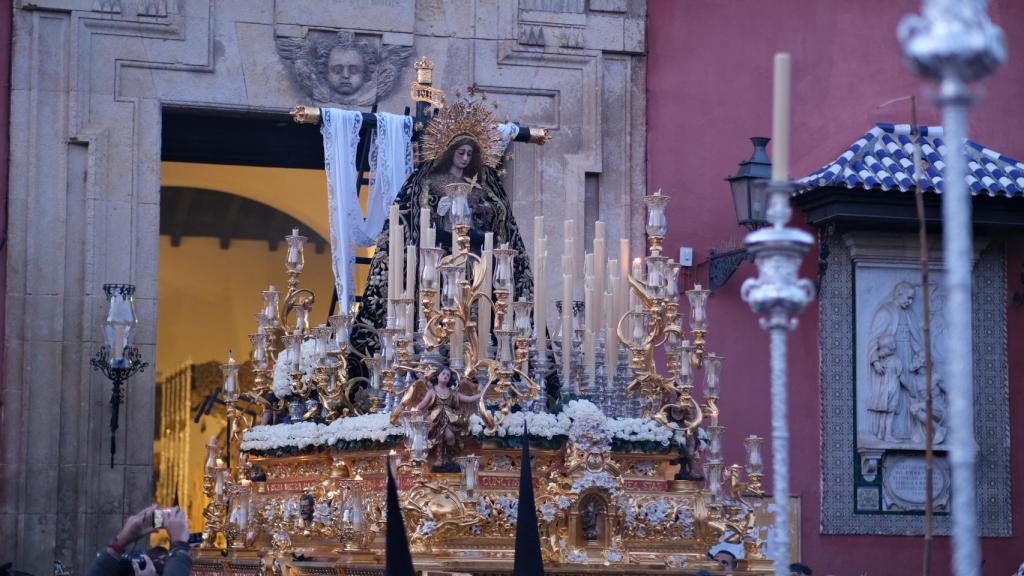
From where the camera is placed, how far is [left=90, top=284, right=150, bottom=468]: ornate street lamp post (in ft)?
34.0

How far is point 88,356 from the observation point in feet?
35.0

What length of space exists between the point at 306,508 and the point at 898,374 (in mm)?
4756

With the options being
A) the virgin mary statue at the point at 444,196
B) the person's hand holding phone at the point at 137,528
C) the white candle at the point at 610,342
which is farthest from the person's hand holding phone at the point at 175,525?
the virgin mary statue at the point at 444,196

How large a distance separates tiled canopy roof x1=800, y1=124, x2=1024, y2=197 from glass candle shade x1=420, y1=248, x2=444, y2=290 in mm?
3850

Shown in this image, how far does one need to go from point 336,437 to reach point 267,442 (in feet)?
2.11

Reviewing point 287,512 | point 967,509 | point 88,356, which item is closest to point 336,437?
point 287,512

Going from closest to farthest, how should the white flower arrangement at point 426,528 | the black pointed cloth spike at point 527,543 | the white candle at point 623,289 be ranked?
the black pointed cloth spike at point 527,543 → the white flower arrangement at point 426,528 → the white candle at point 623,289

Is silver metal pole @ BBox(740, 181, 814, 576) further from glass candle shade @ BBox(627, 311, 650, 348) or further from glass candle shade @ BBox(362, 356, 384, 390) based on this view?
glass candle shade @ BBox(362, 356, 384, 390)

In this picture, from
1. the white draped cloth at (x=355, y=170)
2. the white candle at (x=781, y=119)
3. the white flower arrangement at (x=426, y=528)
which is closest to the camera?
the white candle at (x=781, y=119)

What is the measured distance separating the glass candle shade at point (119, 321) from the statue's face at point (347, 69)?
6.45 feet

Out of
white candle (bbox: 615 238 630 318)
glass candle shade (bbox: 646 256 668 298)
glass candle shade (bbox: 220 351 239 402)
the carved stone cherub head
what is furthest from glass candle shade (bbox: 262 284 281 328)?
the carved stone cherub head

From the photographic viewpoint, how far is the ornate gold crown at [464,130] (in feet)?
28.8

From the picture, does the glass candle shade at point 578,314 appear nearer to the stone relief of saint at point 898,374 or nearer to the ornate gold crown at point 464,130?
the ornate gold crown at point 464,130

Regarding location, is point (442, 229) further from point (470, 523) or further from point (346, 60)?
point (346, 60)
